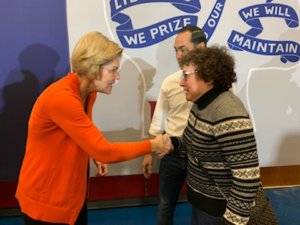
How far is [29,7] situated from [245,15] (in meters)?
1.70

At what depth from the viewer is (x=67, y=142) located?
1.46 metres

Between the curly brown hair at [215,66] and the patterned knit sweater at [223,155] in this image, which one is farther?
the curly brown hair at [215,66]

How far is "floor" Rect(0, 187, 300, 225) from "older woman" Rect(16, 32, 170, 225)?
1.38 meters

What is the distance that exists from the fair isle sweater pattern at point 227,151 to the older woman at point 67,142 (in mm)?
284

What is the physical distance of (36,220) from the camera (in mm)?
1517

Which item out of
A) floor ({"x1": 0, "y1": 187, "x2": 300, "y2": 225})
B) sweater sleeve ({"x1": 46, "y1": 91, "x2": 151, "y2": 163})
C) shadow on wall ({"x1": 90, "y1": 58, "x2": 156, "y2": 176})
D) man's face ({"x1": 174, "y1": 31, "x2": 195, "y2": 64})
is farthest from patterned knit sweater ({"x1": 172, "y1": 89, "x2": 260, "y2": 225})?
floor ({"x1": 0, "y1": 187, "x2": 300, "y2": 225})

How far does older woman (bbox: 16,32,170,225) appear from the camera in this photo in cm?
138

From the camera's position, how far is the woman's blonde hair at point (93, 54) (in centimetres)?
143

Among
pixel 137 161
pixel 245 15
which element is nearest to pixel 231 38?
pixel 245 15

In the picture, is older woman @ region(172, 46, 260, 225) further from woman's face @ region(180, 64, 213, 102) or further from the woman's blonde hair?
the woman's blonde hair

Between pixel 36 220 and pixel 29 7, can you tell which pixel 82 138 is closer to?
pixel 36 220

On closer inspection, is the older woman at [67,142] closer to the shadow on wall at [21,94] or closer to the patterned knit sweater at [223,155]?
the patterned knit sweater at [223,155]

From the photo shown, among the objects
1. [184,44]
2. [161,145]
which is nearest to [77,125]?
[161,145]

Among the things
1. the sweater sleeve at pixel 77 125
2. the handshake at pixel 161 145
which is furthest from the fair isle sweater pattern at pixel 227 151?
the sweater sleeve at pixel 77 125
